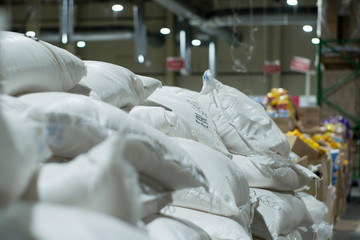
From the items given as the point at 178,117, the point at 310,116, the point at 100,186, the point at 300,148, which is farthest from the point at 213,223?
the point at 310,116

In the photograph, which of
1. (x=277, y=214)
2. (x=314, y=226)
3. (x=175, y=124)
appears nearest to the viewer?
(x=175, y=124)

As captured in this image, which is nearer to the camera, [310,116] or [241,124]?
[241,124]

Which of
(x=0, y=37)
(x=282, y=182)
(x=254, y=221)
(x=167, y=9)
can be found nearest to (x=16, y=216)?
(x=0, y=37)

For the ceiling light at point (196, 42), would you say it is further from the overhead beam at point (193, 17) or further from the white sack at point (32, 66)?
the white sack at point (32, 66)

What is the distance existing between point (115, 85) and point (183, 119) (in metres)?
0.28

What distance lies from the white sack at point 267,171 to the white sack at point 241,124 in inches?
1.9

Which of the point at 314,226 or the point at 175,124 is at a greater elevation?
the point at 175,124

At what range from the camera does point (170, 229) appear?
1163 mm

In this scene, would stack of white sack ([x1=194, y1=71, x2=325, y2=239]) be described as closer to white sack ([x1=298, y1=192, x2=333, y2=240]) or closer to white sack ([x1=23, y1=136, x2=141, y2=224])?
white sack ([x1=298, y1=192, x2=333, y2=240])

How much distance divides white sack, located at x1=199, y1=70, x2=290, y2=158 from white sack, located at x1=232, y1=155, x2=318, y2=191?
0.16 feet

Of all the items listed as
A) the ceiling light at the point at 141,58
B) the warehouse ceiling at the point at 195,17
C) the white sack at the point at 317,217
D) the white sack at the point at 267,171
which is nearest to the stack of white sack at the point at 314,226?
the white sack at the point at 317,217

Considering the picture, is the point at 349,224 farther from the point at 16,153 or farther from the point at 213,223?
the point at 16,153

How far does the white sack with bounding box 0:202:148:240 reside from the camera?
645 mm

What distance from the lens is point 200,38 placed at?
29.3 ft
